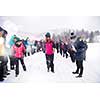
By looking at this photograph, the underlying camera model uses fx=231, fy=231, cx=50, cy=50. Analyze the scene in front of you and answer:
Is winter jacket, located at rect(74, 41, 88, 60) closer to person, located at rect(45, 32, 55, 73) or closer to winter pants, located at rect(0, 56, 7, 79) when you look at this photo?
person, located at rect(45, 32, 55, 73)

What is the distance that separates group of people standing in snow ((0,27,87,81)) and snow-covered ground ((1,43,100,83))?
0.13ft

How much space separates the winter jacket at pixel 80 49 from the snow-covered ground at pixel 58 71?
4 cm

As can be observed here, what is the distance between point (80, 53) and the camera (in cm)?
230

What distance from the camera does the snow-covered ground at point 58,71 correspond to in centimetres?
228

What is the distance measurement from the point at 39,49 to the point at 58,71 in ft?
0.94

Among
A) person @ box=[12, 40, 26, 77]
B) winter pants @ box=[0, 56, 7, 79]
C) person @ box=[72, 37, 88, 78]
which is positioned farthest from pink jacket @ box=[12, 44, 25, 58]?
person @ box=[72, 37, 88, 78]

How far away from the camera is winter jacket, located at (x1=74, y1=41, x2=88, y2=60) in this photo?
2287mm

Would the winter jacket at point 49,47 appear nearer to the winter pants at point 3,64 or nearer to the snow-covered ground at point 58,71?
the snow-covered ground at point 58,71

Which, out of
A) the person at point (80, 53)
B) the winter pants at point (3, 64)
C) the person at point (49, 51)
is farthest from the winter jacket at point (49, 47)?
the winter pants at point (3, 64)

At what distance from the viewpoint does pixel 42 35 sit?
2270mm

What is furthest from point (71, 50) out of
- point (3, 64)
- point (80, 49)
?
point (3, 64)

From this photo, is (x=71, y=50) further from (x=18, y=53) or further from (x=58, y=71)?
(x=18, y=53)

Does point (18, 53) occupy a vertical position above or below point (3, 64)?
above
